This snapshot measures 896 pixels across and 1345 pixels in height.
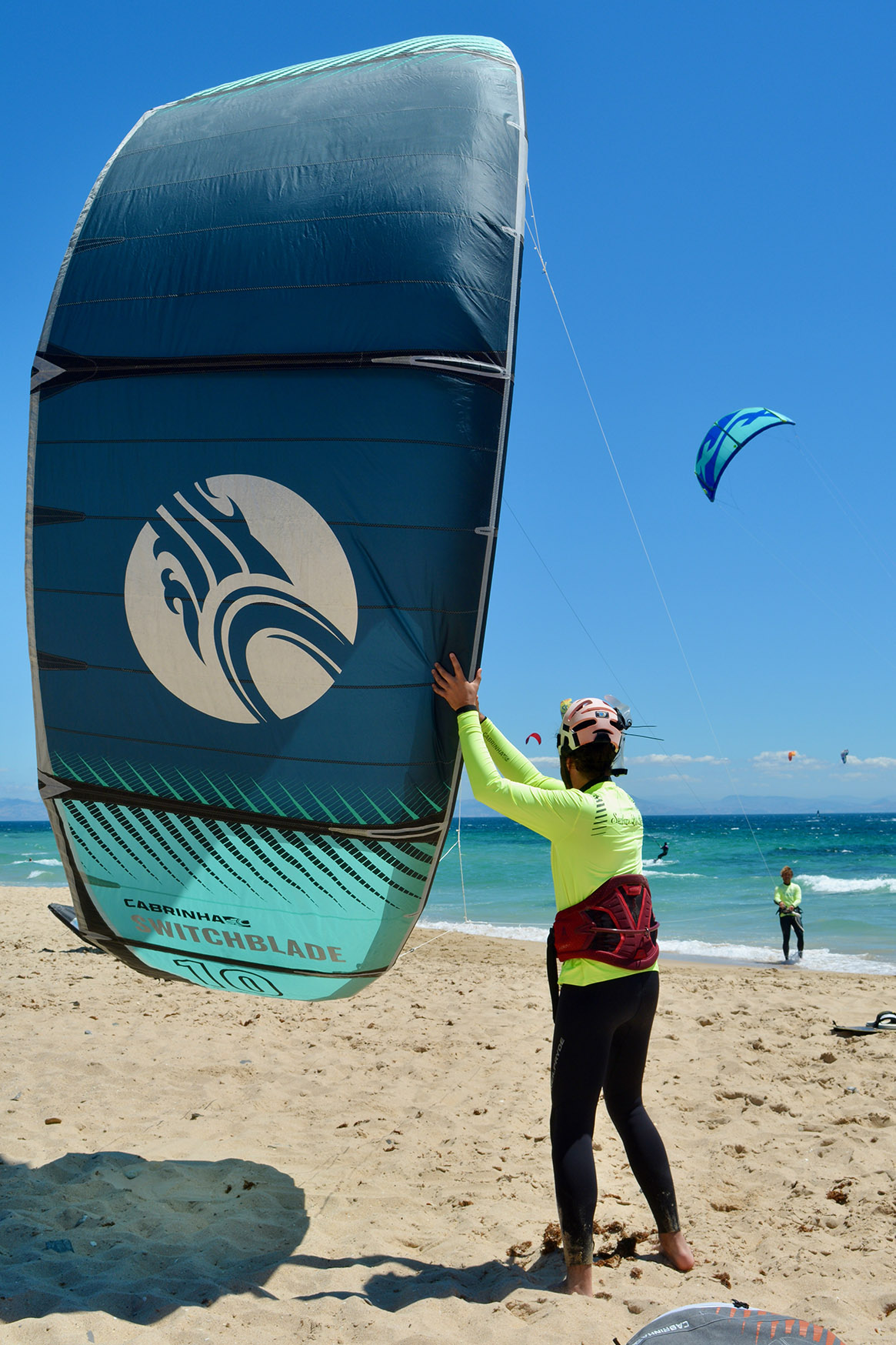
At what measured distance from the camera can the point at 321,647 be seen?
110 inches

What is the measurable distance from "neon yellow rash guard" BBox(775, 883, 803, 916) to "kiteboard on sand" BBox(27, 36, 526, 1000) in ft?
32.8

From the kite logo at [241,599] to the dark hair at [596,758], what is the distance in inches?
31.0

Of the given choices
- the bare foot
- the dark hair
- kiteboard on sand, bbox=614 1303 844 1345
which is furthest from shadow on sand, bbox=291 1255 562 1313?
the dark hair

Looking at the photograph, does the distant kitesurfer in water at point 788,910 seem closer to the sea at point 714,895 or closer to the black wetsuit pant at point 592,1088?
the sea at point 714,895

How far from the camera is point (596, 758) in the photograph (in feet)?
8.74

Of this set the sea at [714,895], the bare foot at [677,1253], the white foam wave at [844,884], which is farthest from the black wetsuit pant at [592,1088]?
the white foam wave at [844,884]

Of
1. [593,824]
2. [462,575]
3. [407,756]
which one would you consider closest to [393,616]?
[462,575]

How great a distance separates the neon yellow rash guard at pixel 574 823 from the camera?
2453 mm

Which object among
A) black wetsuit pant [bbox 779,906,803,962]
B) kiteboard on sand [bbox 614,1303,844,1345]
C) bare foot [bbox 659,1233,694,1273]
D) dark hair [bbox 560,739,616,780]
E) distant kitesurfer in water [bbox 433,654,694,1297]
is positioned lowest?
black wetsuit pant [bbox 779,906,803,962]

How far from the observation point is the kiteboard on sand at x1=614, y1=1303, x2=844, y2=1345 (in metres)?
1.80

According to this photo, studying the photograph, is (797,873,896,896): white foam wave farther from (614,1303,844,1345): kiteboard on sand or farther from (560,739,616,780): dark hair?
(614,1303,844,1345): kiteboard on sand

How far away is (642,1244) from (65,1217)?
75.4 inches

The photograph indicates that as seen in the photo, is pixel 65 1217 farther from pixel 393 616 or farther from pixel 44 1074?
pixel 393 616

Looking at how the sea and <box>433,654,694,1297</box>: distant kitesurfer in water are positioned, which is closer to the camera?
<box>433,654,694,1297</box>: distant kitesurfer in water
